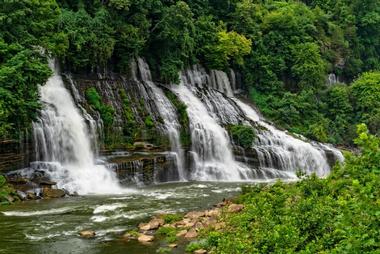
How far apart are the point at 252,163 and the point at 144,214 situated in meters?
15.1

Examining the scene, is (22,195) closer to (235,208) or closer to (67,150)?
(67,150)

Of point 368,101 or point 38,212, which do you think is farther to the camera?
point 368,101

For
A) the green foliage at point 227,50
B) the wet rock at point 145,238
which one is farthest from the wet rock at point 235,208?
the green foliage at point 227,50

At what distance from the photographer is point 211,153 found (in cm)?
3119

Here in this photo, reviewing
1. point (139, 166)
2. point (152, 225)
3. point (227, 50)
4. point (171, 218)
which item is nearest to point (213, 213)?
point (171, 218)

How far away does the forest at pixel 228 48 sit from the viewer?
2359cm

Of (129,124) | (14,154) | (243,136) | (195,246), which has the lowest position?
(195,246)

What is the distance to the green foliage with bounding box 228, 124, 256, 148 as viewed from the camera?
32.2 meters

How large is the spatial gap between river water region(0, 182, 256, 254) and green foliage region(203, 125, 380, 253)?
2.12 metres

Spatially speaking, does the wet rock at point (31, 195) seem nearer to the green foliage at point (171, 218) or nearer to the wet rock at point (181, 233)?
the green foliage at point (171, 218)

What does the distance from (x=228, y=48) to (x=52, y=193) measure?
72.6ft

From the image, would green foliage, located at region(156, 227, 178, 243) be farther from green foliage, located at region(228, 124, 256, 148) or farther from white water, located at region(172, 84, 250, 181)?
green foliage, located at region(228, 124, 256, 148)

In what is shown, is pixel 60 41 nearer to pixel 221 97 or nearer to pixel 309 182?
pixel 221 97

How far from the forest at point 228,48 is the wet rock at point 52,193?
3.02m
